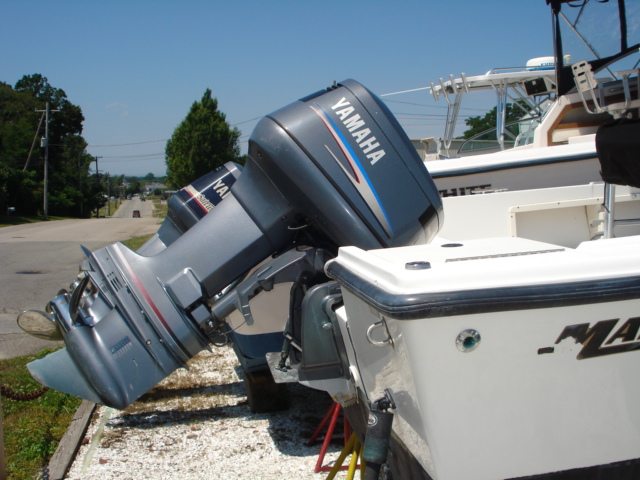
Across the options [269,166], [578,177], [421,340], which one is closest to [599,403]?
[421,340]

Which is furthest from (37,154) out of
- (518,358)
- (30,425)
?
(518,358)

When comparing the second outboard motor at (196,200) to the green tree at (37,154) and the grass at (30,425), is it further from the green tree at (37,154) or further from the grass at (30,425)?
the green tree at (37,154)

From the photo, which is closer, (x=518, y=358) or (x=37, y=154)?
(x=518, y=358)

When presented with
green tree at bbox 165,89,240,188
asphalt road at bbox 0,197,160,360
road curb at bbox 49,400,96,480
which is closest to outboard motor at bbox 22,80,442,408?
road curb at bbox 49,400,96,480

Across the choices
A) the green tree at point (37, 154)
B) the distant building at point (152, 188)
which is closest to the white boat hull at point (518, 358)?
the green tree at point (37, 154)

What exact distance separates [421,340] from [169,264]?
5.17 feet

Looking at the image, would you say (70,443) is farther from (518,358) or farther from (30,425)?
(518,358)

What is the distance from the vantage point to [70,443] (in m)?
3.31

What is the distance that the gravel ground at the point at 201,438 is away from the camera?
121 inches

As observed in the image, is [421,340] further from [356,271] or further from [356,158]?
[356,158]

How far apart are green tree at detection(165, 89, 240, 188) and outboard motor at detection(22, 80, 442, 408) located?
33.2 m

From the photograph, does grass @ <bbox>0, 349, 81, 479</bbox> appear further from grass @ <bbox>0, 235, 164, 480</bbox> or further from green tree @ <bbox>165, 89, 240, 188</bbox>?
green tree @ <bbox>165, 89, 240, 188</bbox>

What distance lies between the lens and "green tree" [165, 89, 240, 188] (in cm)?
3597

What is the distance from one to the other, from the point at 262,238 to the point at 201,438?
137 centimetres
